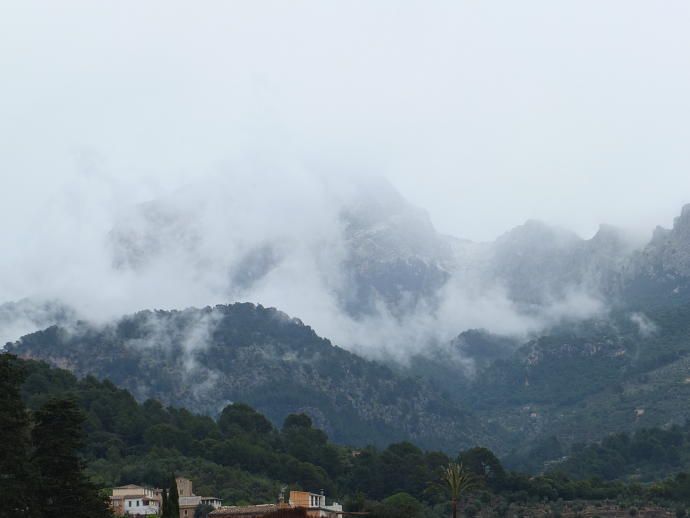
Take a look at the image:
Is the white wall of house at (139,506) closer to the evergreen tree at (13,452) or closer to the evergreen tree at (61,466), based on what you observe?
the evergreen tree at (61,466)

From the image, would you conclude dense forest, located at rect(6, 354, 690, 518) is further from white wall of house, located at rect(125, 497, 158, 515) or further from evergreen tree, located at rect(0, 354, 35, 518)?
A: evergreen tree, located at rect(0, 354, 35, 518)

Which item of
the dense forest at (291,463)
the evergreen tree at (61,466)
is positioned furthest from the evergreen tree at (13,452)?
the dense forest at (291,463)

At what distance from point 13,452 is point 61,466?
171 inches

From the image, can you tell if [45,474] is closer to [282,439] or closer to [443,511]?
[443,511]

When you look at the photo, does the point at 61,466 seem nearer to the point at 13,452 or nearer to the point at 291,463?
the point at 13,452

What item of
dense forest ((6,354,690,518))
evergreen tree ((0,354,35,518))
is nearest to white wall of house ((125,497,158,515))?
dense forest ((6,354,690,518))

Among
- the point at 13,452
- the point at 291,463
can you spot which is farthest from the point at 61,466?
the point at 291,463

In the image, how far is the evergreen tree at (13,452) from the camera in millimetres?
55906

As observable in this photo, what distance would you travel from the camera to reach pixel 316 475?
156m

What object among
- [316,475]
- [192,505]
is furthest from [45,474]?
[316,475]

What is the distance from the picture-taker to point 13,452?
57062 millimetres

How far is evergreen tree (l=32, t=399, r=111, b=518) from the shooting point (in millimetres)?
59781

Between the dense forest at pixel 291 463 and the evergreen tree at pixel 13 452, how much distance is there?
63.6m

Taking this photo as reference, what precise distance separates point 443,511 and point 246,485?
22.9 m
